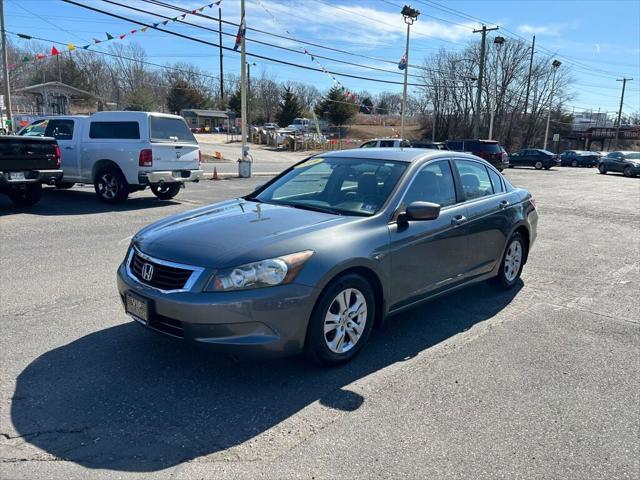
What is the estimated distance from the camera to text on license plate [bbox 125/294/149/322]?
3.43 m

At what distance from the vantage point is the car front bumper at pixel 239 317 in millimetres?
3191

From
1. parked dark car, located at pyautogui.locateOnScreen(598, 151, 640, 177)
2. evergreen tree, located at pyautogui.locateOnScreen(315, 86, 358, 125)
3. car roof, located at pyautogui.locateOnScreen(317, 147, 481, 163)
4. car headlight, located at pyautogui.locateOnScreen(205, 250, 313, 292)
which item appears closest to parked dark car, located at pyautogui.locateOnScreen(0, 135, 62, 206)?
car roof, located at pyautogui.locateOnScreen(317, 147, 481, 163)

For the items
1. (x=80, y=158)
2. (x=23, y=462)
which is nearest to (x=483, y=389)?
(x=23, y=462)

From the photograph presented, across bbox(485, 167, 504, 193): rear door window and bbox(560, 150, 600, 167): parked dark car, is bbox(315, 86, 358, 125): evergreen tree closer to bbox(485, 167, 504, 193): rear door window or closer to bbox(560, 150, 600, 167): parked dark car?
bbox(560, 150, 600, 167): parked dark car

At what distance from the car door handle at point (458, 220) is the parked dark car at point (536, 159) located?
3752 centimetres

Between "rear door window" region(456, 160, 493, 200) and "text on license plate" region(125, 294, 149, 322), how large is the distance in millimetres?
3197

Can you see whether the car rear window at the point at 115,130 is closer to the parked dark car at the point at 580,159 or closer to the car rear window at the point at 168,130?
the car rear window at the point at 168,130

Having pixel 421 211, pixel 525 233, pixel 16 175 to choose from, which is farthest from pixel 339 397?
pixel 16 175

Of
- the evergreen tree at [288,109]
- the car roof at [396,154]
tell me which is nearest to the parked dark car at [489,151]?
the car roof at [396,154]

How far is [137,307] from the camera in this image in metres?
3.52

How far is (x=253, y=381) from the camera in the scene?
355cm

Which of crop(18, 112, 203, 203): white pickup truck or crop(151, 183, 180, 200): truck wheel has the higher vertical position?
crop(18, 112, 203, 203): white pickup truck

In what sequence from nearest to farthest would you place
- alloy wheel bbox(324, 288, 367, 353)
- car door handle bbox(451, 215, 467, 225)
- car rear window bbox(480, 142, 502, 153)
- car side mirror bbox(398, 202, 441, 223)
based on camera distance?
alloy wheel bbox(324, 288, 367, 353) → car side mirror bbox(398, 202, 441, 223) → car door handle bbox(451, 215, 467, 225) → car rear window bbox(480, 142, 502, 153)

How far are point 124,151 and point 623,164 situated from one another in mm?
33663
